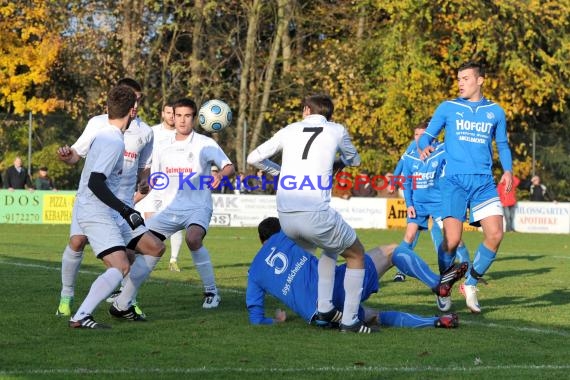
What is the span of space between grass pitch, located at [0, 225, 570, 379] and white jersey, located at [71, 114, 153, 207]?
3.64 feet

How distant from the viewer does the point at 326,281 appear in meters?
8.69

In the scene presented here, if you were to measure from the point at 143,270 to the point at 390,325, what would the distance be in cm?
211

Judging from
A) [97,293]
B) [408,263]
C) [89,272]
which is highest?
[408,263]

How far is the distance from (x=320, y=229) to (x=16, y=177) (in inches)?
839

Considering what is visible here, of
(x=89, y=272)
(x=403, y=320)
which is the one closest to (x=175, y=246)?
(x=89, y=272)

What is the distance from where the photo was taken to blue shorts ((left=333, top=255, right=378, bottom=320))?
8.97 meters

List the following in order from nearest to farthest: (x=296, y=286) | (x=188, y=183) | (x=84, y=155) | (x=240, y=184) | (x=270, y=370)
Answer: (x=270, y=370) → (x=296, y=286) → (x=84, y=155) → (x=188, y=183) → (x=240, y=184)

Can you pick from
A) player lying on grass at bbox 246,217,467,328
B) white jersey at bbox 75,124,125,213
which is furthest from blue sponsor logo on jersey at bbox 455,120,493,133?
white jersey at bbox 75,124,125,213

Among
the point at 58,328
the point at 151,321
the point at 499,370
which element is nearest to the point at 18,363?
the point at 58,328

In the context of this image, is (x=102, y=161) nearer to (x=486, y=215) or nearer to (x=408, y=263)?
(x=408, y=263)

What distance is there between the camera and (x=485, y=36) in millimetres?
33500

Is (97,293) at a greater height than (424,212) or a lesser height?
lesser

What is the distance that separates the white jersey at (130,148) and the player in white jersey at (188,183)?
73 centimetres

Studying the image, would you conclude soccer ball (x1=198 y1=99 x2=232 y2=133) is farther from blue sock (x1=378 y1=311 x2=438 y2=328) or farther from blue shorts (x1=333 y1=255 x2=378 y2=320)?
blue sock (x1=378 y1=311 x2=438 y2=328)
